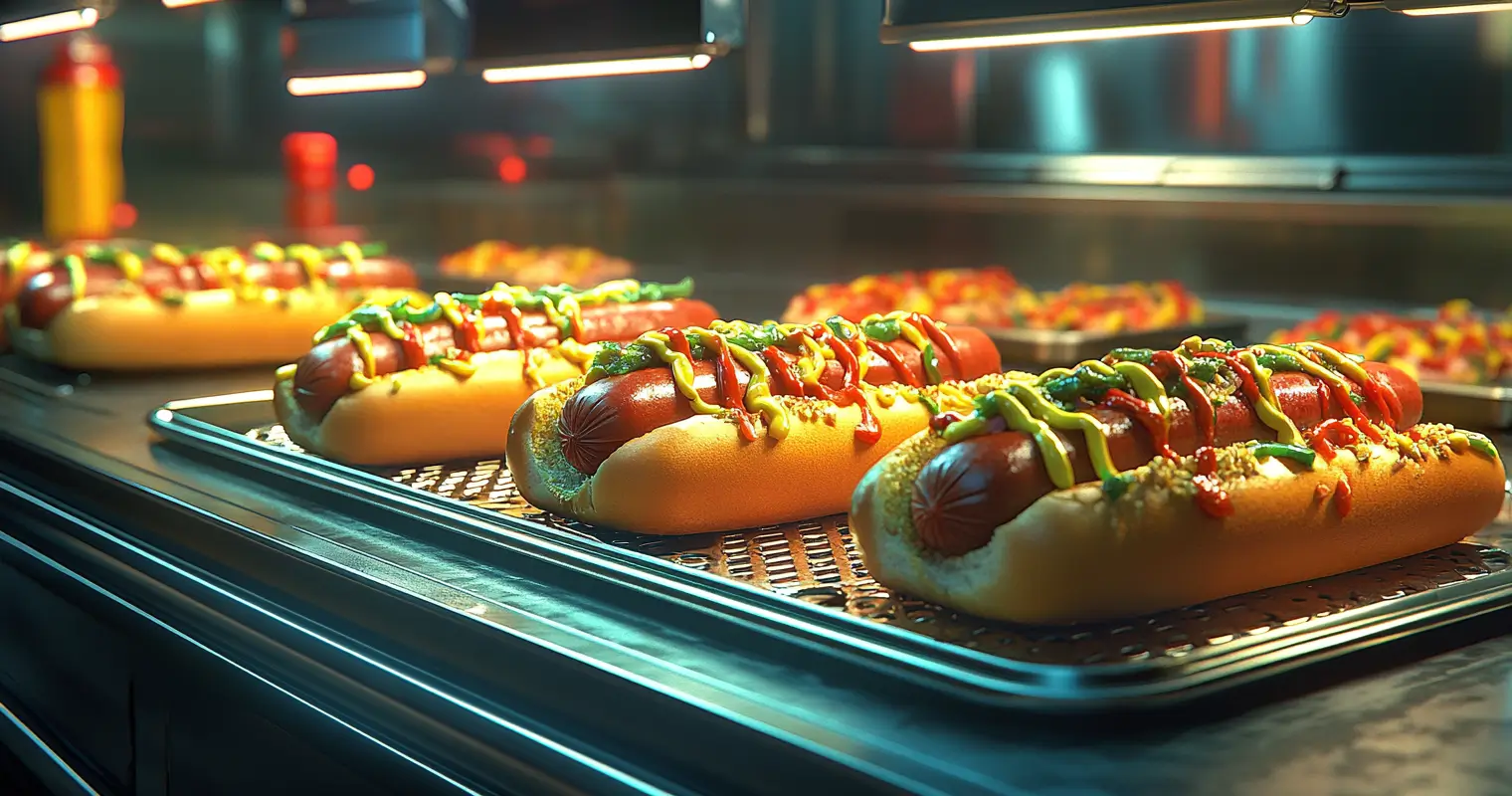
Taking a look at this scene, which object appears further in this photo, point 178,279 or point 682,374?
point 178,279

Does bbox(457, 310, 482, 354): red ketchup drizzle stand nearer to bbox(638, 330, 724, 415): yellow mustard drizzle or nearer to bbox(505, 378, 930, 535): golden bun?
bbox(505, 378, 930, 535): golden bun

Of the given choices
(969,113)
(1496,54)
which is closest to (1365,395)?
(1496,54)

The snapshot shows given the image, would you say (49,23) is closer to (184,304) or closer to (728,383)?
(184,304)

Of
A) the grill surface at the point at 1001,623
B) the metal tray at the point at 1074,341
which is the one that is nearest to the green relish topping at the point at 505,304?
the grill surface at the point at 1001,623

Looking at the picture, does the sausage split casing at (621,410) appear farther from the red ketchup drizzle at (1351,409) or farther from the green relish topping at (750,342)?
the red ketchup drizzle at (1351,409)

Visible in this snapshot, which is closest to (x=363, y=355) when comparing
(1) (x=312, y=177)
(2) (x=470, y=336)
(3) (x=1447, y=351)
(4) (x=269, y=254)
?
(2) (x=470, y=336)
